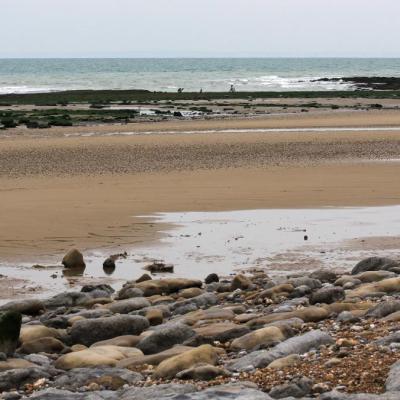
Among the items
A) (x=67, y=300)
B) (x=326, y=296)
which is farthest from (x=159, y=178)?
(x=326, y=296)

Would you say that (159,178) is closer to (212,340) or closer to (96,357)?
(212,340)

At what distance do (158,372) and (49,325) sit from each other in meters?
2.42

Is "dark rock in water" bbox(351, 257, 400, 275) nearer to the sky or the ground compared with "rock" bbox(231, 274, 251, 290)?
nearer to the sky

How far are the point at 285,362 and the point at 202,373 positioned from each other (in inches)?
22.0

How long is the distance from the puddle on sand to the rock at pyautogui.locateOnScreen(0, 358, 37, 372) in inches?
126

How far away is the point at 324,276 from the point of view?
33.1 feet

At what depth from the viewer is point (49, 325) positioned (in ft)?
27.8

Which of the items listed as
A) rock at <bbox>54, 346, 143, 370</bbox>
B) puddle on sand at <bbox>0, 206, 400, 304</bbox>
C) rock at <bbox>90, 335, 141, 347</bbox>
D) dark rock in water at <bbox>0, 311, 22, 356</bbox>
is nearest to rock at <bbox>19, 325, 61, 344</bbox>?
dark rock in water at <bbox>0, 311, 22, 356</bbox>

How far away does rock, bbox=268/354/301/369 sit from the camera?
20.1 feet

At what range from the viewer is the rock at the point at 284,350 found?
6297mm

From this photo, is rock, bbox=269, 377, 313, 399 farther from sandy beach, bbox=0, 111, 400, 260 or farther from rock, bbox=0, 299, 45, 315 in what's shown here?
sandy beach, bbox=0, 111, 400, 260

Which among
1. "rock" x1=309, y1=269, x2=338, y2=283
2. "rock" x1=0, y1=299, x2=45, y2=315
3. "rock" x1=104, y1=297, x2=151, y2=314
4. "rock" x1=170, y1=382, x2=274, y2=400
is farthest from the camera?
"rock" x1=309, y1=269, x2=338, y2=283

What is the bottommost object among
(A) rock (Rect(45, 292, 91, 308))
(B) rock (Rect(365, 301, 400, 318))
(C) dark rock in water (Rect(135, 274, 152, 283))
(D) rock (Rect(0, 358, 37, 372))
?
(A) rock (Rect(45, 292, 91, 308))

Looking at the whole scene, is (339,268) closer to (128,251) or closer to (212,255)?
(212,255)
